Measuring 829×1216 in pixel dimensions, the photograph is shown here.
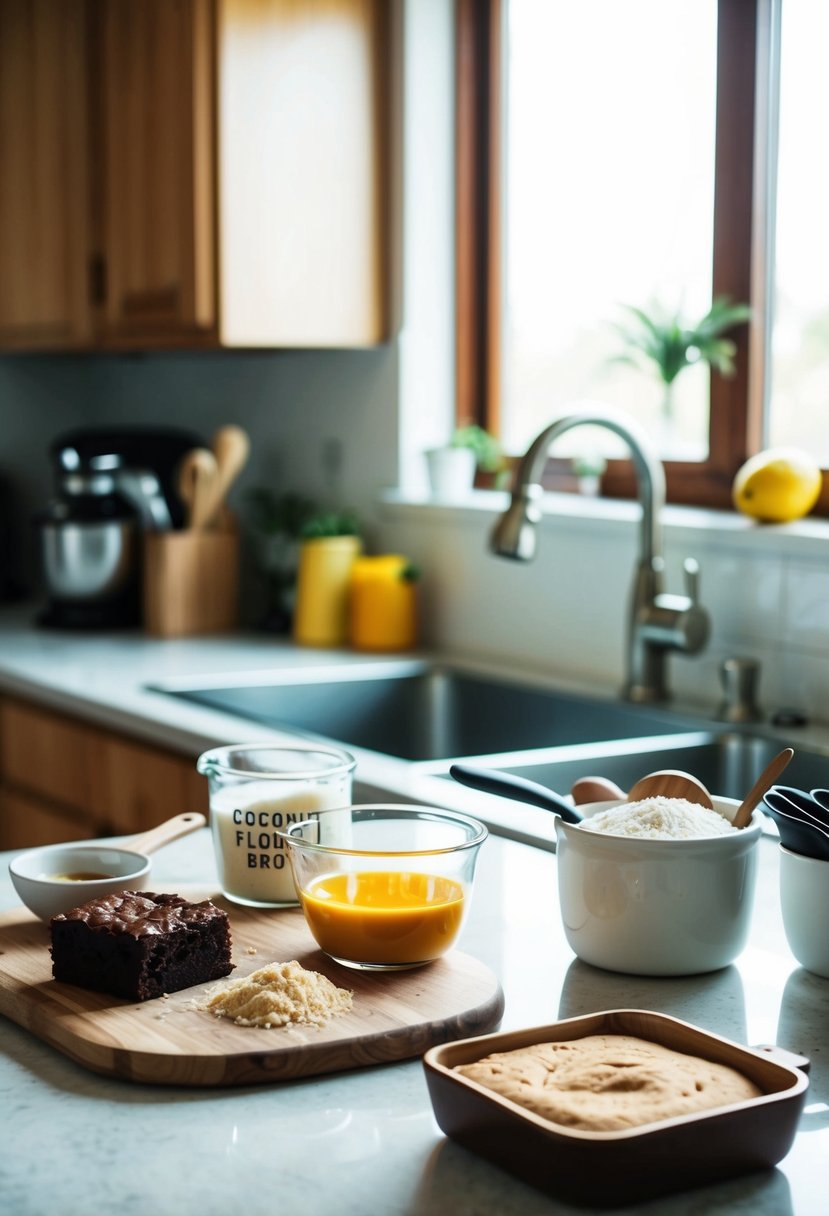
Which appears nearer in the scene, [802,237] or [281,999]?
[281,999]

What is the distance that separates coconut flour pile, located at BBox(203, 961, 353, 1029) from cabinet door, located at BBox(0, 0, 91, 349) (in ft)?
8.05

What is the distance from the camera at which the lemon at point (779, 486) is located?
7.13ft

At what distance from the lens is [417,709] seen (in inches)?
105

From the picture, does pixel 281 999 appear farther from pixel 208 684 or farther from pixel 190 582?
pixel 190 582

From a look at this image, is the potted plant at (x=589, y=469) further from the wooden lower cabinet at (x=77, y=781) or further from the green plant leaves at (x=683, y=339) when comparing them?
the wooden lower cabinet at (x=77, y=781)

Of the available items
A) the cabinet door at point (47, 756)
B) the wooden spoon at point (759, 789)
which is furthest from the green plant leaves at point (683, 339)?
the wooden spoon at point (759, 789)

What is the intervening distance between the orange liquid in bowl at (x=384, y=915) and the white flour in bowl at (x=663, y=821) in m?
0.12

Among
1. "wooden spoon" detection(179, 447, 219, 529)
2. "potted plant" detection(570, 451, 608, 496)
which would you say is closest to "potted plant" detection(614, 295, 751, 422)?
"potted plant" detection(570, 451, 608, 496)

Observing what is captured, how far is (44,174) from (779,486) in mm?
1887

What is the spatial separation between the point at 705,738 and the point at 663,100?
1110 mm

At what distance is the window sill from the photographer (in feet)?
7.05

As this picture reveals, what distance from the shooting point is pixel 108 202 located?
10.2ft

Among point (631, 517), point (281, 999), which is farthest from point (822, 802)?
point (631, 517)

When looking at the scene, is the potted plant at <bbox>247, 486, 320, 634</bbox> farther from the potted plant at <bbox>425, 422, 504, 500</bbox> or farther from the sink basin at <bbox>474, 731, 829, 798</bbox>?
the sink basin at <bbox>474, 731, 829, 798</bbox>
